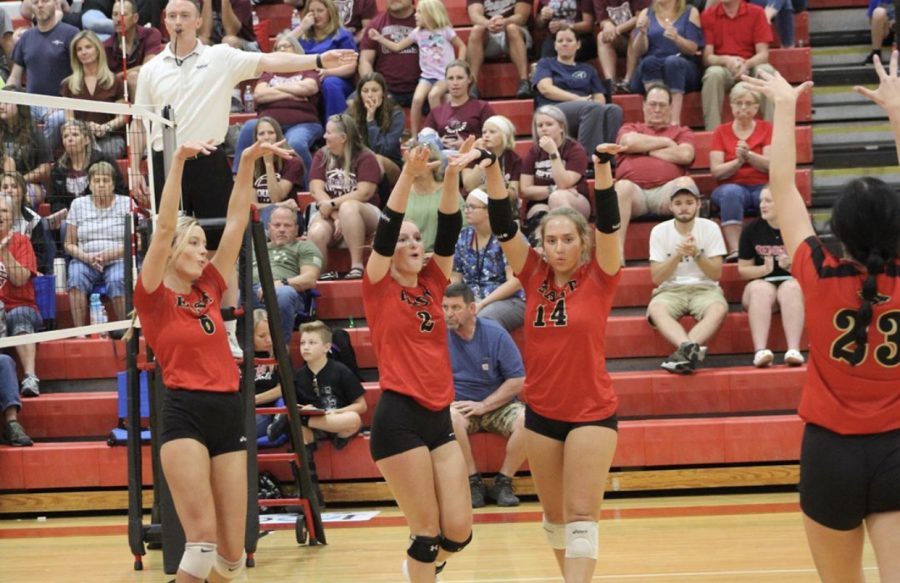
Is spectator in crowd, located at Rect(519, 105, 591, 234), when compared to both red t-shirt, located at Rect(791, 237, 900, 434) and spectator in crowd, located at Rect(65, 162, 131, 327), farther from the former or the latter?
red t-shirt, located at Rect(791, 237, 900, 434)

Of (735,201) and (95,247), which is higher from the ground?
(735,201)

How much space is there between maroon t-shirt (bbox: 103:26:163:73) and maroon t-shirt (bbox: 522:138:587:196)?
4.34m

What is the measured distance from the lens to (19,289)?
952 cm

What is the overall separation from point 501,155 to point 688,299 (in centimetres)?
206

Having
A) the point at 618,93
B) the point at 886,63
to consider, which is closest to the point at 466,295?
the point at 618,93

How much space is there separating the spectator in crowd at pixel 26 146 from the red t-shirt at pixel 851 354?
7074mm

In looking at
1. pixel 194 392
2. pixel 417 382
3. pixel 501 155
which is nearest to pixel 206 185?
pixel 194 392

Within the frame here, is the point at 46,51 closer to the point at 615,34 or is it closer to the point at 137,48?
the point at 137,48

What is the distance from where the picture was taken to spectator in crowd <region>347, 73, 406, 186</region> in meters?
10.9

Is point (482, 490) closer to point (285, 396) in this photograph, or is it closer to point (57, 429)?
point (285, 396)

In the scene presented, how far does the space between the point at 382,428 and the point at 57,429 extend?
207 inches

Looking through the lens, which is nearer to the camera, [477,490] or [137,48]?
[477,490]

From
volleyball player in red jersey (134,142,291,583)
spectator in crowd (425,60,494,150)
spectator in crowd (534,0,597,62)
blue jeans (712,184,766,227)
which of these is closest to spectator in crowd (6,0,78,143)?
spectator in crowd (425,60,494,150)

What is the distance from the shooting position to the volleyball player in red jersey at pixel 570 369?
212 inches
